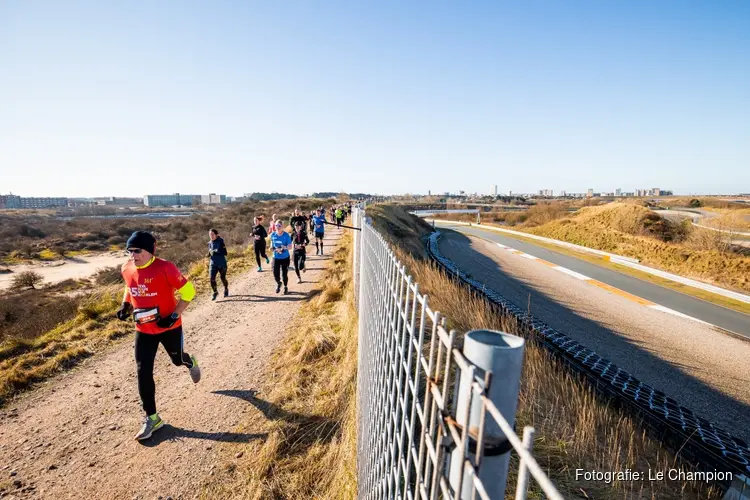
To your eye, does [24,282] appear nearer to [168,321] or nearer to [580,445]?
[168,321]

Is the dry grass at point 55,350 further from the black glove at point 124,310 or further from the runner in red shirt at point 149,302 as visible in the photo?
the runner in red shirt at point 149,302

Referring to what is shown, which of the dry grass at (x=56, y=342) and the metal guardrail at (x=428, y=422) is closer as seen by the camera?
the metal guardrail at (x=428, y=422)

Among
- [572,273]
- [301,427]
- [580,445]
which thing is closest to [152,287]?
[301,427]

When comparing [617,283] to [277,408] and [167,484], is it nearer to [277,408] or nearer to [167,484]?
[277,408]

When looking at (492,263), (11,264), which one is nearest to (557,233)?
(492,263)

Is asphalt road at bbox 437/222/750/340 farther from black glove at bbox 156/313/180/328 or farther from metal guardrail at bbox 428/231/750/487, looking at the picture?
black glove at bbox 156/313/180/328

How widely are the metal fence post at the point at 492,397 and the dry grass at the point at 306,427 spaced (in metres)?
2.47

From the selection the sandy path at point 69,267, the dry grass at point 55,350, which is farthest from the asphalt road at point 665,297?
the sandy path at point 69,267

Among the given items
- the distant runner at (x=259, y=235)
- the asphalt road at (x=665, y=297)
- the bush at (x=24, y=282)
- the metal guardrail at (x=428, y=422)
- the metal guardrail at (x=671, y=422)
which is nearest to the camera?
the metal guardrail at (x=428, y=422)

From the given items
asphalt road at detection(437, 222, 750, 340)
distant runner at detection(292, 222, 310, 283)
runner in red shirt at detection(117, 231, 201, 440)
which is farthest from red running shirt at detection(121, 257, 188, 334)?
asphalt road at detection(437, 222, 750, 340)

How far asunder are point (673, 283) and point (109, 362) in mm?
18547

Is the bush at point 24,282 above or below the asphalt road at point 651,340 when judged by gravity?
below

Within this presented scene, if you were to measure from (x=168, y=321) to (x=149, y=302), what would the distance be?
294mm

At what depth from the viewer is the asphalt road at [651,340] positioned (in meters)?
6.56
